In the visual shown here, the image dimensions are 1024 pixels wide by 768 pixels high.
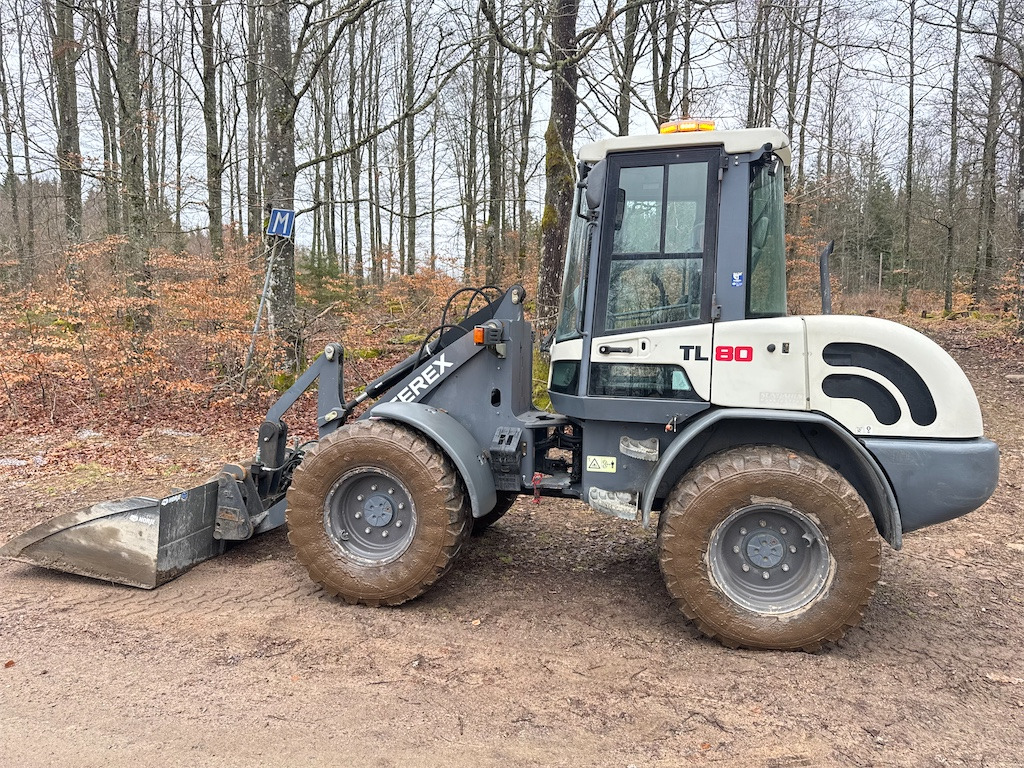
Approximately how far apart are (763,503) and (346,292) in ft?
52.0

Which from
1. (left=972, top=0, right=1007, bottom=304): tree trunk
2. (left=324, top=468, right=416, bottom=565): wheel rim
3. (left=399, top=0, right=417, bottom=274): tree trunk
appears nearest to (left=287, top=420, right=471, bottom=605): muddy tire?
(left=324, top=468, right=416, bottom=565): wheel rim

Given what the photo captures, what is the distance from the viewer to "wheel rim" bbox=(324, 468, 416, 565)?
13.2ft

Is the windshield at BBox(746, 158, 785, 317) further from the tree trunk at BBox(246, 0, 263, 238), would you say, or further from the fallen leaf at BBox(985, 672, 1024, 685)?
the tree trunk at BBox(246, 0, 263, 238)

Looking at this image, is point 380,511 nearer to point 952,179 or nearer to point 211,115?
point 211,115

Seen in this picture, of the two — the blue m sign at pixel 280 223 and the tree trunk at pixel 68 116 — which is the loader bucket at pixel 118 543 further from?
the tree trunk at pixel 68 116

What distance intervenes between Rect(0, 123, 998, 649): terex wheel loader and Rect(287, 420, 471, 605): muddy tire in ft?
0.04

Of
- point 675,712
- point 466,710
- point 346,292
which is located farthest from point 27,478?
point 346,292

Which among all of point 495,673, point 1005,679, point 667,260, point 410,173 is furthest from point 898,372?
point 410,173

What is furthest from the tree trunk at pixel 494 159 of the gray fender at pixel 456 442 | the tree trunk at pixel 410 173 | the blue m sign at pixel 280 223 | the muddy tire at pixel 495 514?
the gray fender at pixel 456 442

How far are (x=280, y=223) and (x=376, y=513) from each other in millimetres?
5516

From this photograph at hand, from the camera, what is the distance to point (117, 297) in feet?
30.5

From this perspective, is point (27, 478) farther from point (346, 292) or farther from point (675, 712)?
point (346, 292)

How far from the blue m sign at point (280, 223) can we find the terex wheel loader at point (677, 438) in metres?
4.77

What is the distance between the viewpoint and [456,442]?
3.95 meters
